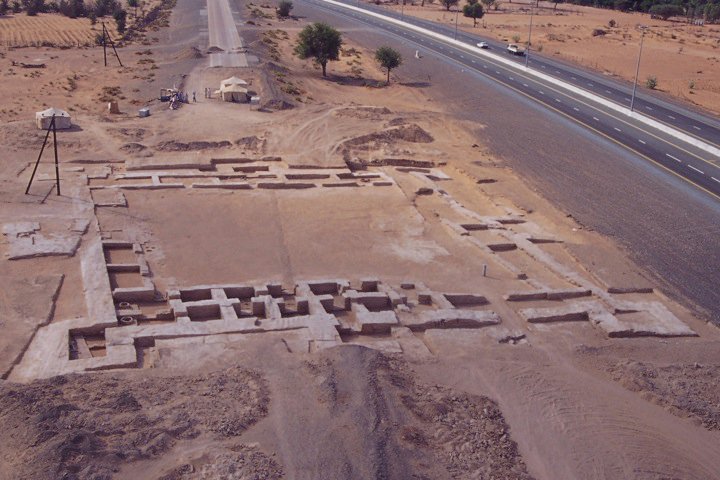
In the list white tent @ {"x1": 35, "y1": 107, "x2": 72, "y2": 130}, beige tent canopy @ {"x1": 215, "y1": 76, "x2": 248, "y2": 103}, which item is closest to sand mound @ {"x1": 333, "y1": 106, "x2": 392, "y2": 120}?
beige tent canopy @ {"x1": 215, "y1": 76, "x2": 248, "y2": 103}

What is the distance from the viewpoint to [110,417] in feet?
47.2

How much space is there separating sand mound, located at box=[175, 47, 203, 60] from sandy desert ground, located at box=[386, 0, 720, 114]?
123ft

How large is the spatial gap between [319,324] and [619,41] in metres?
83.0

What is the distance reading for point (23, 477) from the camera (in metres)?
12.3

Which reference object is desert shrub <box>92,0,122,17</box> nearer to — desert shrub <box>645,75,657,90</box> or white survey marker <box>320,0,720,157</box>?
white survey marker <box>320,0,720,157</box>

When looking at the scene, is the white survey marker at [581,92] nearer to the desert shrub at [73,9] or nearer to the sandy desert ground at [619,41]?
the sandy desert ground at [619,41]

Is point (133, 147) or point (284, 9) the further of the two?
point (284, 9)

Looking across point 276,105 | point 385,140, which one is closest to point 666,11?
point 276,105

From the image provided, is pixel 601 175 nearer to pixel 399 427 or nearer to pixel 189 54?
pixel 399 427

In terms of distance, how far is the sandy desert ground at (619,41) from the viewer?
68500 millimetres

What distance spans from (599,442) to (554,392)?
6.50ft

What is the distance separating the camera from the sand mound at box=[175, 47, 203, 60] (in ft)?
201

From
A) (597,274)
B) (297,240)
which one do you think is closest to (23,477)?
(297,240)

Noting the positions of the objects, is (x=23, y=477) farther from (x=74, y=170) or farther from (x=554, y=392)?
(x=74, y=170)
